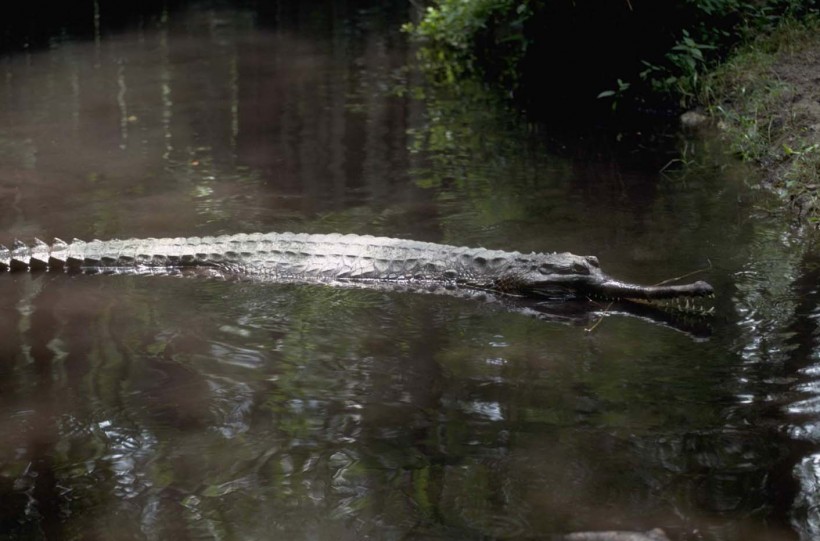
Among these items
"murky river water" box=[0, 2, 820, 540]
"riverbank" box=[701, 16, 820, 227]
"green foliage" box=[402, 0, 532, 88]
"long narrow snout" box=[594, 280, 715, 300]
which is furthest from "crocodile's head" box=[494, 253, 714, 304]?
"green foliage" box=[402, 0, 532, 88]

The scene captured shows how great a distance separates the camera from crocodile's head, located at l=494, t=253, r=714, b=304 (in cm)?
605

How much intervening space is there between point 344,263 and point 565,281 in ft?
4.89

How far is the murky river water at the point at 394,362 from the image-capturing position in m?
3.99

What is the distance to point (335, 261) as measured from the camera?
661 cm

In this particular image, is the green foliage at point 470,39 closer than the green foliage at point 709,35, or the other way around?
the green foliage at point 709,35

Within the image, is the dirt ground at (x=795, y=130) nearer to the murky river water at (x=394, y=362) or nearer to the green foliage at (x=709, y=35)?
the murky river water at (x=394, y=362)

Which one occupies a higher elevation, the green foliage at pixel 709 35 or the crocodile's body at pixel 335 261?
the green foliage at pixel 709 35

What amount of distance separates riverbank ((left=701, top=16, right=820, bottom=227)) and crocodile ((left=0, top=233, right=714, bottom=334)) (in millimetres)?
2316

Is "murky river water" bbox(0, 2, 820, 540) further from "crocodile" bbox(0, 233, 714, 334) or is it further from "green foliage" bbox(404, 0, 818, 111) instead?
"green foliage" bbox(404, 0, 818, 111)

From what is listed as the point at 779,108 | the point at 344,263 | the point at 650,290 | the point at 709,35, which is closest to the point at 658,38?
the point at 709,35

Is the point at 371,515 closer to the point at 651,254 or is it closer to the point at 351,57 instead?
the point at 651,254

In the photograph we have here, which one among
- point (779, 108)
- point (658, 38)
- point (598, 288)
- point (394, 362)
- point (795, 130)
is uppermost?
point (658, 38)

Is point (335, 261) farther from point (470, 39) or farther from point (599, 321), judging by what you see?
point (470, 39)

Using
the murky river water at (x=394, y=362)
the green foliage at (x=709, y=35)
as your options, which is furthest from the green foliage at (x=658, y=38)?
the murky river water at (x=394, y=362)
